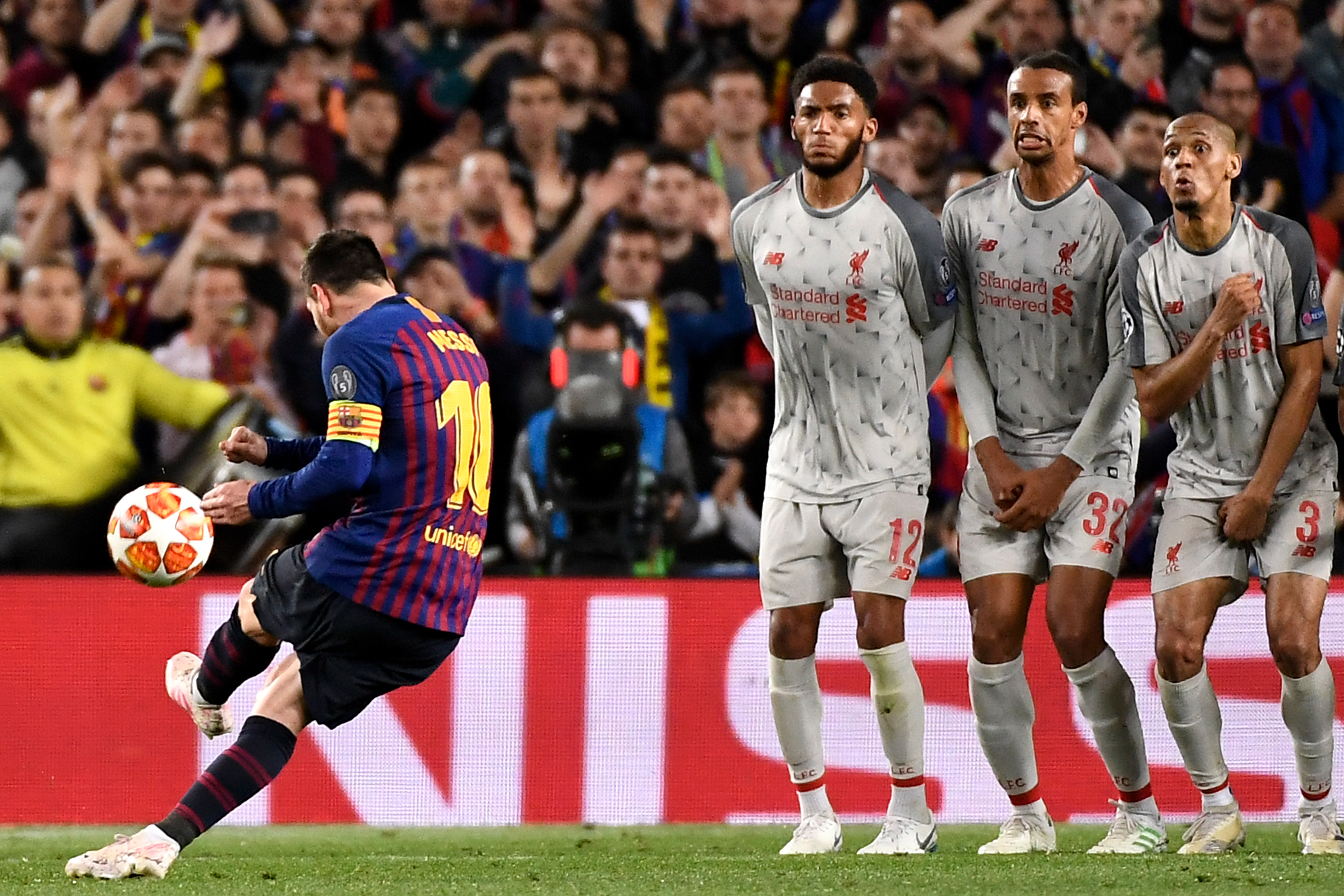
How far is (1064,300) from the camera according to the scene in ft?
18.9

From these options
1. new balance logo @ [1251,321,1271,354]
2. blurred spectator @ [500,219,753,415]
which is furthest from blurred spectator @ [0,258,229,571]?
new balance logo @ [1251,321,1271,354]

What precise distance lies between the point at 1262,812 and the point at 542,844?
2863 millimetres

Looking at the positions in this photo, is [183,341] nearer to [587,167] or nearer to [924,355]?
[587,167]

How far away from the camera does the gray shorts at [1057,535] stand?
18.7ft

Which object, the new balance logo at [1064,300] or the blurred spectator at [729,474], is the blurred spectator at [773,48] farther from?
the new balance logo at [1064,300]

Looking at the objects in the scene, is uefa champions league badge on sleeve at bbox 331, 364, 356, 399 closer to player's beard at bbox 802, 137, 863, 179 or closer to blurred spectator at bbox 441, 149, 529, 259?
player's beard at bbox 802, 137, 863, 179

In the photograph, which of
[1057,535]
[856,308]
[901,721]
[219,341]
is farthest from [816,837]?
[219,341]

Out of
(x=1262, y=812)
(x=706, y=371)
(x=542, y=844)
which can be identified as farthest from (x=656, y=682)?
(x=1262, y=812)

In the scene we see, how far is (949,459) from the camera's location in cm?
843

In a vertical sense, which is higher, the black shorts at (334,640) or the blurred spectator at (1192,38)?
the blurred spectator at (1192,38)

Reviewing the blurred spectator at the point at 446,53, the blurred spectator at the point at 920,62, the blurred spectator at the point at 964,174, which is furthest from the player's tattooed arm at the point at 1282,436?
the blurred spectator at the point at 446,53

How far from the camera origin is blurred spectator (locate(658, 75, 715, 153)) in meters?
9.41

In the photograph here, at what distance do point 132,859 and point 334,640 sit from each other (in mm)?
774

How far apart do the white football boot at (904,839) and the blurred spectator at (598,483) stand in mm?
2451
